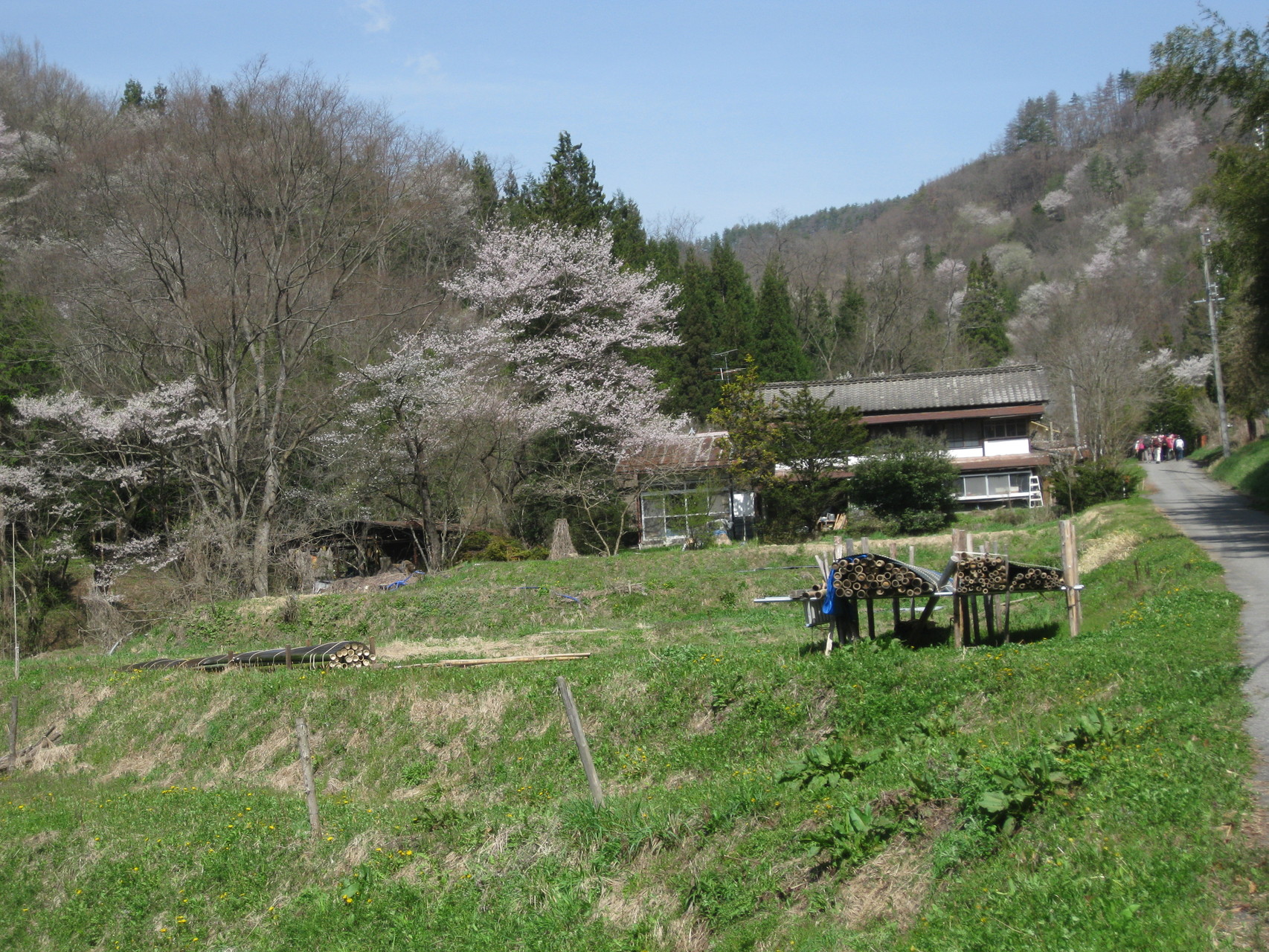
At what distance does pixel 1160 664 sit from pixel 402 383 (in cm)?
2772

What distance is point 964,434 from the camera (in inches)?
1626

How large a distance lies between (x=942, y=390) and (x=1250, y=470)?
11.6m

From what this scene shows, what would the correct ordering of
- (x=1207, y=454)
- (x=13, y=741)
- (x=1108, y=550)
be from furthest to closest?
(x=1207, y=454), (x=1108, y=550), (x=13, y=741)

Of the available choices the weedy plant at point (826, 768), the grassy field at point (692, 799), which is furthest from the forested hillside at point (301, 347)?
the weedy plant at point (826, 768)

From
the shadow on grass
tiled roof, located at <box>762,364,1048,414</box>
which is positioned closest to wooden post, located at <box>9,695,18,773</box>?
the shadow on grass

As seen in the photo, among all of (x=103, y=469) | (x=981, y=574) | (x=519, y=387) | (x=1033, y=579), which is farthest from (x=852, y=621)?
(x=103, y=469)

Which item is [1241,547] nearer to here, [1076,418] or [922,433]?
[922,433]

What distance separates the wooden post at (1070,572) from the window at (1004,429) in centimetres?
2781

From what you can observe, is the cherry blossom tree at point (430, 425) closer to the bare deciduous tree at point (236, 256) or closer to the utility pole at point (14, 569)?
the bare deciduous tree at point (236, 256)

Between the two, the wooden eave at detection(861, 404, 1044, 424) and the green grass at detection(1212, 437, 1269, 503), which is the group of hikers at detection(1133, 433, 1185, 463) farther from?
the wooden eave at detection(861, 404, 1044, 424)

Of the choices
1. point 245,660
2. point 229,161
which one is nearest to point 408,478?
point 229,161

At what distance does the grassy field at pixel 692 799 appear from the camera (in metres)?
6.36

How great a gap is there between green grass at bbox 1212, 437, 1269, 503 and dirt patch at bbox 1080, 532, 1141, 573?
37.3 ft

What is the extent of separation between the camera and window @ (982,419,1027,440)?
40781 mm
